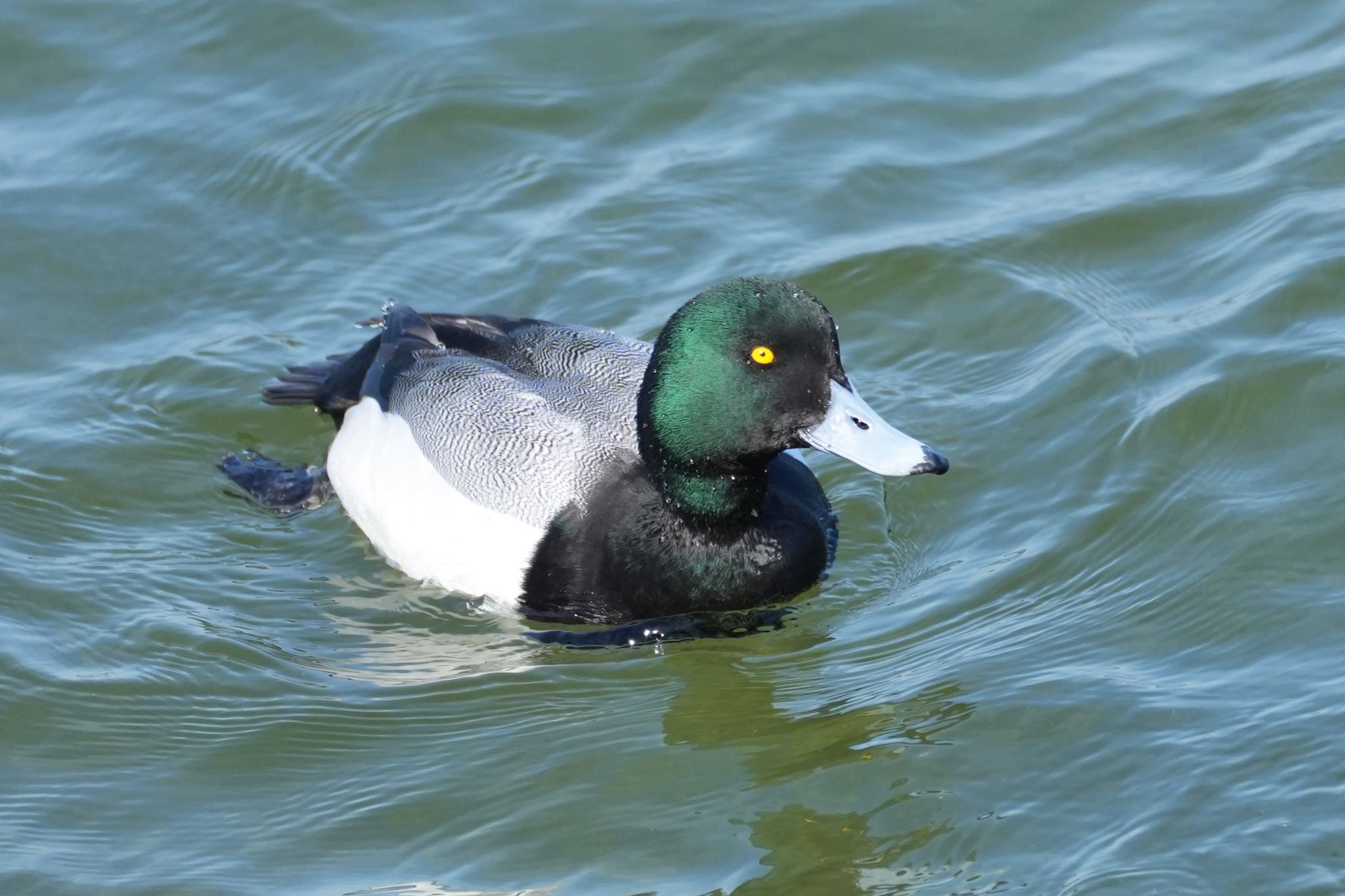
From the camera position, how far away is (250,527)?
26.7 ft

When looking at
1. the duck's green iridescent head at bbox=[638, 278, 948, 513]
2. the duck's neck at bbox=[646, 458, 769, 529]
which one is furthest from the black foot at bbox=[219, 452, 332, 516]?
the duck's green iridescent head at bbox=[638, 278, 948, 513]

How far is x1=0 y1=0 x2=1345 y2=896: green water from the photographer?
19.4 feet

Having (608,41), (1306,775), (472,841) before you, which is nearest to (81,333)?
(608,41)

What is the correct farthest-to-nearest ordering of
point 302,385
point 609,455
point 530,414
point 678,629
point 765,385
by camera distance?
1. point 302,385
2. point 530,414
3. point 609,455
4. point 678,629
5. point 765,385

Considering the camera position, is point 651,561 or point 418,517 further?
point 418,517

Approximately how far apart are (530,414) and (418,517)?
2.13 ft

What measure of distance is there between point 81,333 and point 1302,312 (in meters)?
6.17

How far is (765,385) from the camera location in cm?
670

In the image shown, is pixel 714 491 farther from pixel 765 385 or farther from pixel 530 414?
pixel 530 414

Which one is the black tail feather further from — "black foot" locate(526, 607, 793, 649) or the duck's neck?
the duck's neck

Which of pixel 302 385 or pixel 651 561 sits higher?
pixel 302 385

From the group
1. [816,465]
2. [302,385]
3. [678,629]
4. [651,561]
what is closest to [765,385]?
[651,561]

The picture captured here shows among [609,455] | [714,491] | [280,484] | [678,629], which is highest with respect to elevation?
[280,484]

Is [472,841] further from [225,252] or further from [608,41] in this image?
[608,41]
